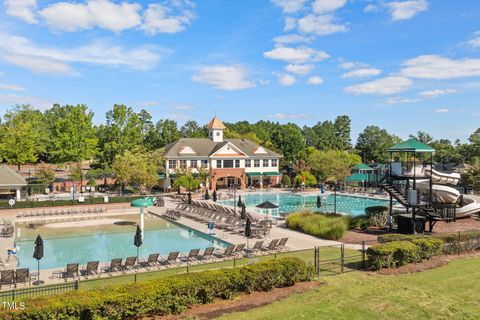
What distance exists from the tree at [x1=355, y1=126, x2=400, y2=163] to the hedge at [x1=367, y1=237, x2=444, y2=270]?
65.2 m

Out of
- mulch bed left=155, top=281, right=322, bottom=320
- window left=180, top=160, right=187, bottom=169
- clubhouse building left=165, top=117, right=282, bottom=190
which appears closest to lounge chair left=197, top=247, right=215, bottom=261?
mulch bed left=155, top=281, right=322, bottom=320

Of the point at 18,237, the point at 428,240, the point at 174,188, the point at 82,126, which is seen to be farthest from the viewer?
the point at 82,126

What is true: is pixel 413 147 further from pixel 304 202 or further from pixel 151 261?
pixel 304 202

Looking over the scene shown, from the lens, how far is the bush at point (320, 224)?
2355 centimetres

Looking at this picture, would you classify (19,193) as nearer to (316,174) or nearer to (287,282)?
(287,282)

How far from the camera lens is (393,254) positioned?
55.3 ft

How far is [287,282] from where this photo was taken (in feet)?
47.4

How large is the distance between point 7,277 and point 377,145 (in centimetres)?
8600

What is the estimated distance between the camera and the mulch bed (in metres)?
11.8

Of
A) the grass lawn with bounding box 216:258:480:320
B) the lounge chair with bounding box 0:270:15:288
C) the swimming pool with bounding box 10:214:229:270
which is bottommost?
the swimming pool with bounding box 10:214:229:270

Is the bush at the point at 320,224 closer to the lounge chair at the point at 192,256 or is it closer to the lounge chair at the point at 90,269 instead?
the lounge chair at the point at 192,256

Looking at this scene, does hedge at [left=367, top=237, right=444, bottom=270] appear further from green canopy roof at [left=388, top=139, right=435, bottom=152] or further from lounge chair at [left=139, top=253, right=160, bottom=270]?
lounge chair at [left=139, top=253, right=160, bottom=270]

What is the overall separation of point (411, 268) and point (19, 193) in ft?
126

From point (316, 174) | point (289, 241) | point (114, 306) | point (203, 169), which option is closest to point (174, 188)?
point (203, 169)
